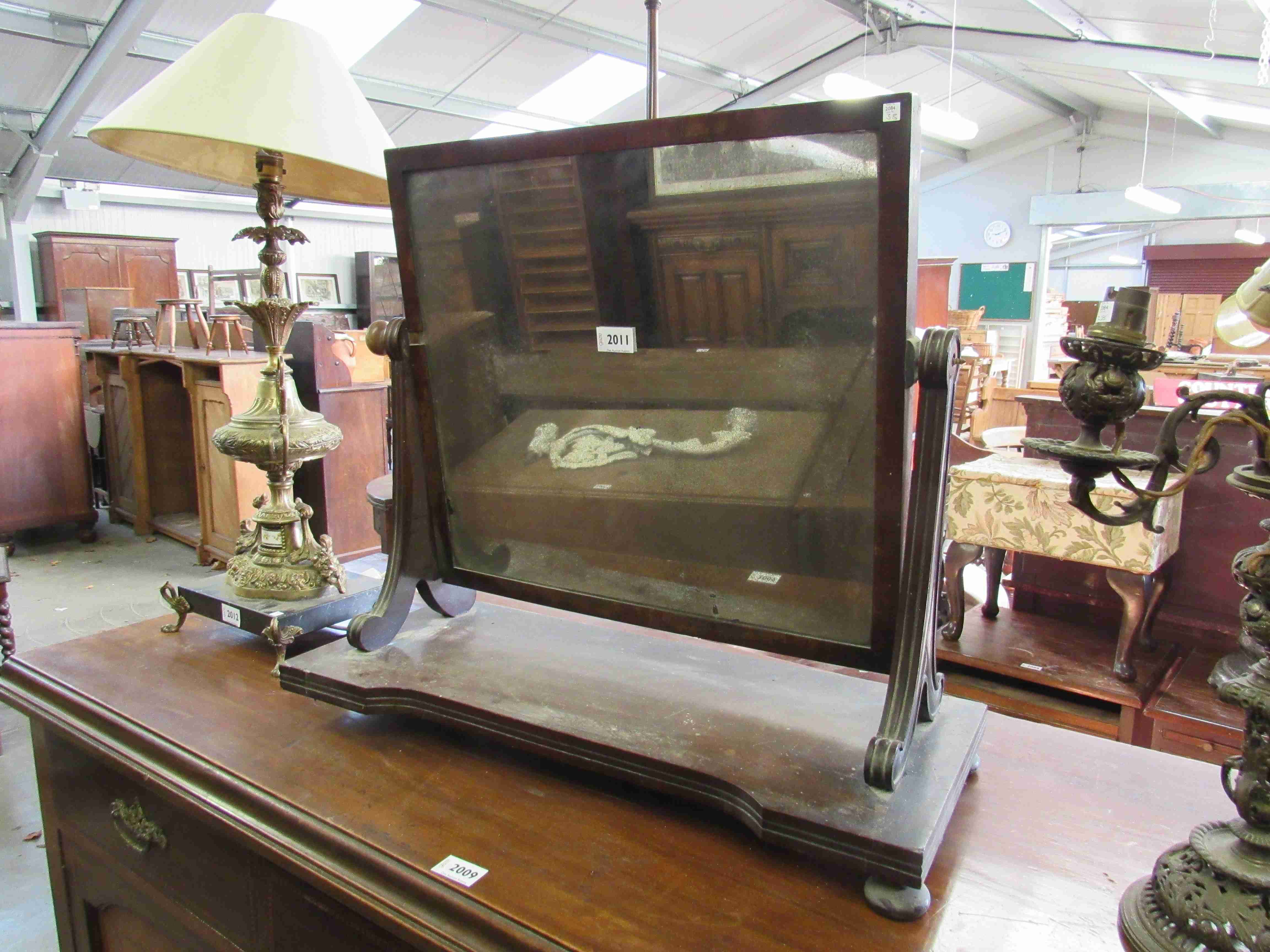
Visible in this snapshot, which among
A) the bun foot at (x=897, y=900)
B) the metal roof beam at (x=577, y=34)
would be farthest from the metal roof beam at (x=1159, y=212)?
the bun foot at (x=897, y=900)

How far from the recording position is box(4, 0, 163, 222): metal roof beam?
500 centimetres

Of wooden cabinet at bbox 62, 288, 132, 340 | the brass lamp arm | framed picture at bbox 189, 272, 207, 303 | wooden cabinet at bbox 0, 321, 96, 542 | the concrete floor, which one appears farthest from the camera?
framed picture at bbox 189, 272, 207, 303

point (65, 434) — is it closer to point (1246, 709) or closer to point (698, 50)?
point (1246, 709)

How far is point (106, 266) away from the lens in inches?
301

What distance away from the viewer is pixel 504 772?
855 mm

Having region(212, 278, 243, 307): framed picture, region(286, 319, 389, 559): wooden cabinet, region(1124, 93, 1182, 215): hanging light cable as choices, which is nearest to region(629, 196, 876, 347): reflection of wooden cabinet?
region(286, 319, 389, 559): wooden cabinet

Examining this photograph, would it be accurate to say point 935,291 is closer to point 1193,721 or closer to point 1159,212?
point 1159,212

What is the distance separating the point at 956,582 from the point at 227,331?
3447 millimetres

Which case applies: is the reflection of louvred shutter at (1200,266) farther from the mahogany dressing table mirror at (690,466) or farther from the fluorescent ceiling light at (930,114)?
the mahogany dressing table mirror at (690,466)

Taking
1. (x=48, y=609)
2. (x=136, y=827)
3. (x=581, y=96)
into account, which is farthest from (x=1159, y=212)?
(x=136, y=827)

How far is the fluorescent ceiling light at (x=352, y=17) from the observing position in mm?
5469

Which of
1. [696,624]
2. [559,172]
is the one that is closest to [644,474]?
[696,624]

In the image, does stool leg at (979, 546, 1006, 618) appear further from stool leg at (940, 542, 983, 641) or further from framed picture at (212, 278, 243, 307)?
framed picture at (212, 278, 243, 307)

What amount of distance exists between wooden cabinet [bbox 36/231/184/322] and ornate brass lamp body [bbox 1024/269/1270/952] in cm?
789
